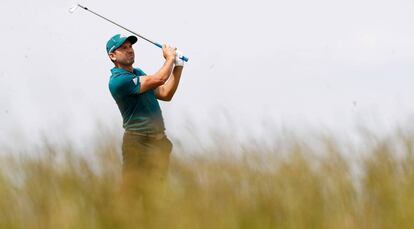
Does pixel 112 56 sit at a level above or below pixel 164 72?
above

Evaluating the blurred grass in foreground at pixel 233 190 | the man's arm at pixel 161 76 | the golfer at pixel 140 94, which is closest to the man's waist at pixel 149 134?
the golfer at pixel 140 94

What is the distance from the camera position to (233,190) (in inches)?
162

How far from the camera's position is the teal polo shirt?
22.4ft

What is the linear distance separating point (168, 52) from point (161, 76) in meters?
0.28

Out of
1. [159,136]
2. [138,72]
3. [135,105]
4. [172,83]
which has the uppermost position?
[138,72]

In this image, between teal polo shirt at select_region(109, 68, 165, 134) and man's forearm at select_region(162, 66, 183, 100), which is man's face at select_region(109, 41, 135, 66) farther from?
man's forearm at select_region(162, 66, 183, 100)

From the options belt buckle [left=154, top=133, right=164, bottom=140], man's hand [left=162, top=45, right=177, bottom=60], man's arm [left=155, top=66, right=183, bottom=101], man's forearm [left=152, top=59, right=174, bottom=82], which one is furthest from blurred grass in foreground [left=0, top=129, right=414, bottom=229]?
man's arm [left=155, top=66, right=183, bottom=101]

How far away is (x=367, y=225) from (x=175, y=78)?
123 inches

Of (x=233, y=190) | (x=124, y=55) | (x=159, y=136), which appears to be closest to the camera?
(x=233, y=190)

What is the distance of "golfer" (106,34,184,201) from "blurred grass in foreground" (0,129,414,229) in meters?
1.56

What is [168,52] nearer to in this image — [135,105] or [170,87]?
[170,87]

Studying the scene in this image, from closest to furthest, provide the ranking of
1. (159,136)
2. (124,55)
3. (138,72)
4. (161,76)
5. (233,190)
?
(233,190) → (161,76) → (159,136) → (124,55) → (138,72)

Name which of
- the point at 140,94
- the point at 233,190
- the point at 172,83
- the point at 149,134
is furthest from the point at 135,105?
the point at 233,190

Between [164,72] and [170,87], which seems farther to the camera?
[170,87]
